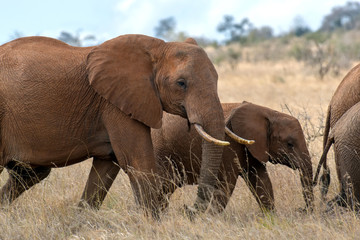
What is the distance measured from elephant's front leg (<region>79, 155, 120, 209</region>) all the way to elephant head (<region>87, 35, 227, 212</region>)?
0.73 meters

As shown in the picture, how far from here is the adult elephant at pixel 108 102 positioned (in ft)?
17.1

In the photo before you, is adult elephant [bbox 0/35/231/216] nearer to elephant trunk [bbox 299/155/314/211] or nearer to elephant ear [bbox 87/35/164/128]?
elephant ear [bbox 87/35/164/128]

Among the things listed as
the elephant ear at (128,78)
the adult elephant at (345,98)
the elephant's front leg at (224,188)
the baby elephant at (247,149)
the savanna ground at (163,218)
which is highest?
the elephant ear at (128,78)

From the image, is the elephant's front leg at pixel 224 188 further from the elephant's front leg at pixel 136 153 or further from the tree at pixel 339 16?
the tree at pixel 339 16

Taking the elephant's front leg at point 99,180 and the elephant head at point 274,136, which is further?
the elephant head at point 274,136

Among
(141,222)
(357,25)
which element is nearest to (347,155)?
(141,222)

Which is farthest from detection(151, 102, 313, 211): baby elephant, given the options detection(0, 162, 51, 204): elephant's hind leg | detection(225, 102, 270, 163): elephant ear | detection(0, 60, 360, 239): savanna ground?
detection(0, 162, 51, 204): elephant's hind leg

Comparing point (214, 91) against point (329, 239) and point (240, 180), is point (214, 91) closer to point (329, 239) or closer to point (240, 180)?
point (329, 239)

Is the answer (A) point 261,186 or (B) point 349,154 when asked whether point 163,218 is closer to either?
(A) point 261,186

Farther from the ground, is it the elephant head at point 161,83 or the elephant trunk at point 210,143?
the elephant head at point 161,83

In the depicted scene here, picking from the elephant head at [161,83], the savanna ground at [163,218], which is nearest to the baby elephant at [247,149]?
the savanna ground at [163,218]

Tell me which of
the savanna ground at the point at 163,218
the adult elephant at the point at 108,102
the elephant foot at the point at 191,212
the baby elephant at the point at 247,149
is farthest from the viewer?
the baby elephant at the point at 247,149

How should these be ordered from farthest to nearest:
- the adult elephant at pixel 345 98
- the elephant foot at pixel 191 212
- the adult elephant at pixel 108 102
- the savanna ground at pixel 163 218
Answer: the adult elephant at pixel 345 98 → the elephant foot at pixel 191 212 → the adult elephant at pixel 108 102 → the savanna ground at pixel 163 218

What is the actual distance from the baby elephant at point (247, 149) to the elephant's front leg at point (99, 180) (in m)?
0.59
